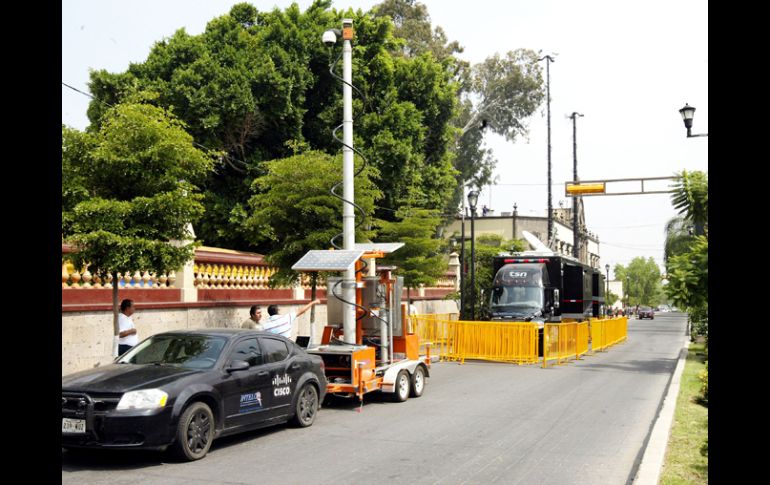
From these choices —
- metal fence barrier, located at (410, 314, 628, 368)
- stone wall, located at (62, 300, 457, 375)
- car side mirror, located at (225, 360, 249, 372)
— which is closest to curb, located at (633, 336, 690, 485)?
car side mirror, located at (225, 360, 249, 372)

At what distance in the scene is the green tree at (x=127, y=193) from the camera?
1249 centimetres

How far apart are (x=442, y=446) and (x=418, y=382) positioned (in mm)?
4822

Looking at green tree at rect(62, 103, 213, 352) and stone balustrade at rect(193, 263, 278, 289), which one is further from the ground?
green tree at rect(62, 103, 213, 352)

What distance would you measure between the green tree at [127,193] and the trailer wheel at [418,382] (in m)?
4.85

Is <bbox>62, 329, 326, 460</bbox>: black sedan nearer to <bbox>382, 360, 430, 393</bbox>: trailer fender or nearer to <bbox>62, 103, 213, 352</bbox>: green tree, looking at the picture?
<bbox>382, 360, 430, 393</bbox>: trailer fender

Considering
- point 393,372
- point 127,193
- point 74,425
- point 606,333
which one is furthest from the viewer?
point 606,333

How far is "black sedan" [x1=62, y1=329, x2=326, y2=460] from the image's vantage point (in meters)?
8.11

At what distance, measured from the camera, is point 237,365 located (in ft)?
31.5

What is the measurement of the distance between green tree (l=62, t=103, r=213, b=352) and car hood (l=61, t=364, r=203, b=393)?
3647mm

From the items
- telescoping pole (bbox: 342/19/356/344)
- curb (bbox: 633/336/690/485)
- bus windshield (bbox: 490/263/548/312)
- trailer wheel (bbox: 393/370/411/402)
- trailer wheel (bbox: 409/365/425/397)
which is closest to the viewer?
curb (bbox: 633/336/690/485)

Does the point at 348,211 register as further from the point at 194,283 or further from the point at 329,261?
the point at 194,283

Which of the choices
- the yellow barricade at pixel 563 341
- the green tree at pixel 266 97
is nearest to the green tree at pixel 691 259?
the yellow barricade at pixel 563 341

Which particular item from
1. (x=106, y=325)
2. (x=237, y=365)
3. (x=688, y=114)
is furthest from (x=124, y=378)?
(x=688, y=114)
